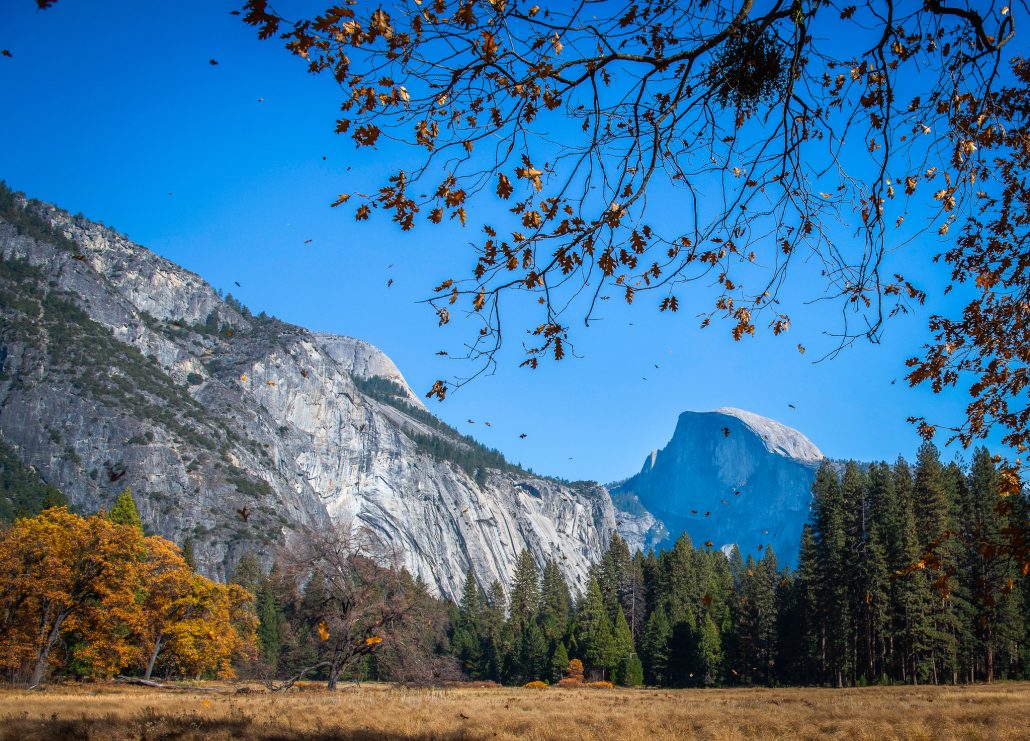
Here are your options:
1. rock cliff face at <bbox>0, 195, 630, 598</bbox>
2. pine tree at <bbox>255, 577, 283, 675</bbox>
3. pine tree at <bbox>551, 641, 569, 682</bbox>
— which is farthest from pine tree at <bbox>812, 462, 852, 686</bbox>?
rock cliff face at <bbox>0, 195, 630, 598</bbox>

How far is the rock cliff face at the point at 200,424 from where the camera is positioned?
12912 cm

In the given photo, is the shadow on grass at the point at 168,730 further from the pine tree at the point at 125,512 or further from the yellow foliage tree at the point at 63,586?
the pine tree at the point at 125,512

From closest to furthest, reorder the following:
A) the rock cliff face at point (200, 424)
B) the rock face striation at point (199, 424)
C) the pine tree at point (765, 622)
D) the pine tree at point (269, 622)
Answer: the pine tree at point (765, 622) → the pine tree at point (269, 622) → the rock face striation at point (199, 424) → the rock cliff face at point (200, 424)

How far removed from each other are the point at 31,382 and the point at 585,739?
151m

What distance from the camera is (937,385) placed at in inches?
231

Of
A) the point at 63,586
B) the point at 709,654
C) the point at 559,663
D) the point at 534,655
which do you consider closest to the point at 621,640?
the point at 559,663

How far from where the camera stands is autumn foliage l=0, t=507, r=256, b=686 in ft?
93.5

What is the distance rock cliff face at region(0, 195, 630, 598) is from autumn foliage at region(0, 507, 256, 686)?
87780 mm

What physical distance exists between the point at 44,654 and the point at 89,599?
12.6 ft

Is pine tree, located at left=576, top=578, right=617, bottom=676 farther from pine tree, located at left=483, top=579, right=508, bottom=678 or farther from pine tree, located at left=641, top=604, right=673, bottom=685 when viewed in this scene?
pine tree, located at left=483, top=579, right=508, bottom=678

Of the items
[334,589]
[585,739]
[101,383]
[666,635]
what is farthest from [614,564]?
[101,383]

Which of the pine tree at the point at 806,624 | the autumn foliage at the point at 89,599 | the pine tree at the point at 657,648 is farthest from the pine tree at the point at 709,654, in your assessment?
the autumn foliage at the point at 89,599

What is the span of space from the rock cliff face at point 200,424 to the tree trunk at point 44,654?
93626mm

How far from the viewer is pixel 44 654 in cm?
2864
